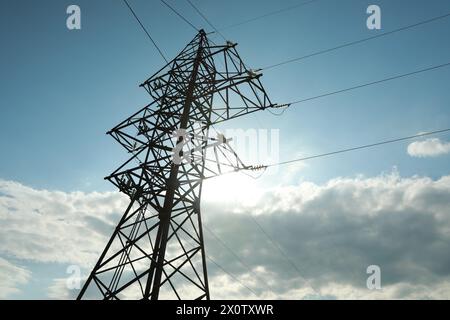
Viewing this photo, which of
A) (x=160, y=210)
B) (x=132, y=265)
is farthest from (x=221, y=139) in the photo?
(x=132, y=265)

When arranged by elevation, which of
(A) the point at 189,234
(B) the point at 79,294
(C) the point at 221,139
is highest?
(C) the point at 221,139

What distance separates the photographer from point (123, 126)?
1197 cm

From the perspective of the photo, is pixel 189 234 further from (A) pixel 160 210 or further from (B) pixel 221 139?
(B) pixel 221 139
